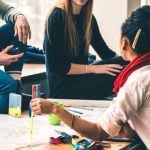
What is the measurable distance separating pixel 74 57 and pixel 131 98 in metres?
0.88

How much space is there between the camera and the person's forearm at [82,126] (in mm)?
1440

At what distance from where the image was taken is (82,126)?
1.44 meters

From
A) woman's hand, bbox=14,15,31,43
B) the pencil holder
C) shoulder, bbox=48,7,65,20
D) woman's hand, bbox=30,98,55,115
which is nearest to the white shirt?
woman's hand, bbox=30,98,55,115

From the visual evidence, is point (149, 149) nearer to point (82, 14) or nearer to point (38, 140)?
point (38, 140)

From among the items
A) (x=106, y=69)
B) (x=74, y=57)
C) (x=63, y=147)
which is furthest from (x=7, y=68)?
(x=63, y=147)

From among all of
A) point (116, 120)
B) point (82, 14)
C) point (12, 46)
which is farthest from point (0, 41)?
point (116, 120)

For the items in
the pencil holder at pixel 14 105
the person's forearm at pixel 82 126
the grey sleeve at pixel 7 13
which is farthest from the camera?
the grey sleeve at pixel 7 13

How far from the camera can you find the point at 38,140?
153cm

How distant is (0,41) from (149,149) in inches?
36.9

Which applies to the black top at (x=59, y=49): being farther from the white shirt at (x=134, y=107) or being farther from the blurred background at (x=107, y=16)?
the white shirt at (x=134, y=107)

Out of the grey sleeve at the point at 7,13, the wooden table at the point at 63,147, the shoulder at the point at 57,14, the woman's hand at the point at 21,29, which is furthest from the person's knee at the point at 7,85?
the wooden table at the point at 63,147

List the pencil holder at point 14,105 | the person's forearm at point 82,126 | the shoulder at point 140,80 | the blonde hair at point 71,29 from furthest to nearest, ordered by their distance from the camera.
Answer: the blonde hair at point 71,29 < the pencil holder at point 14,105 < the person's forearm at point 82,126 < the shoulder at point 140,80

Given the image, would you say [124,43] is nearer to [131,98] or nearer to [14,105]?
[131,98]

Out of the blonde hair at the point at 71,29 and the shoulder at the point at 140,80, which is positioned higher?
the blonde hair at the point at 71,29
